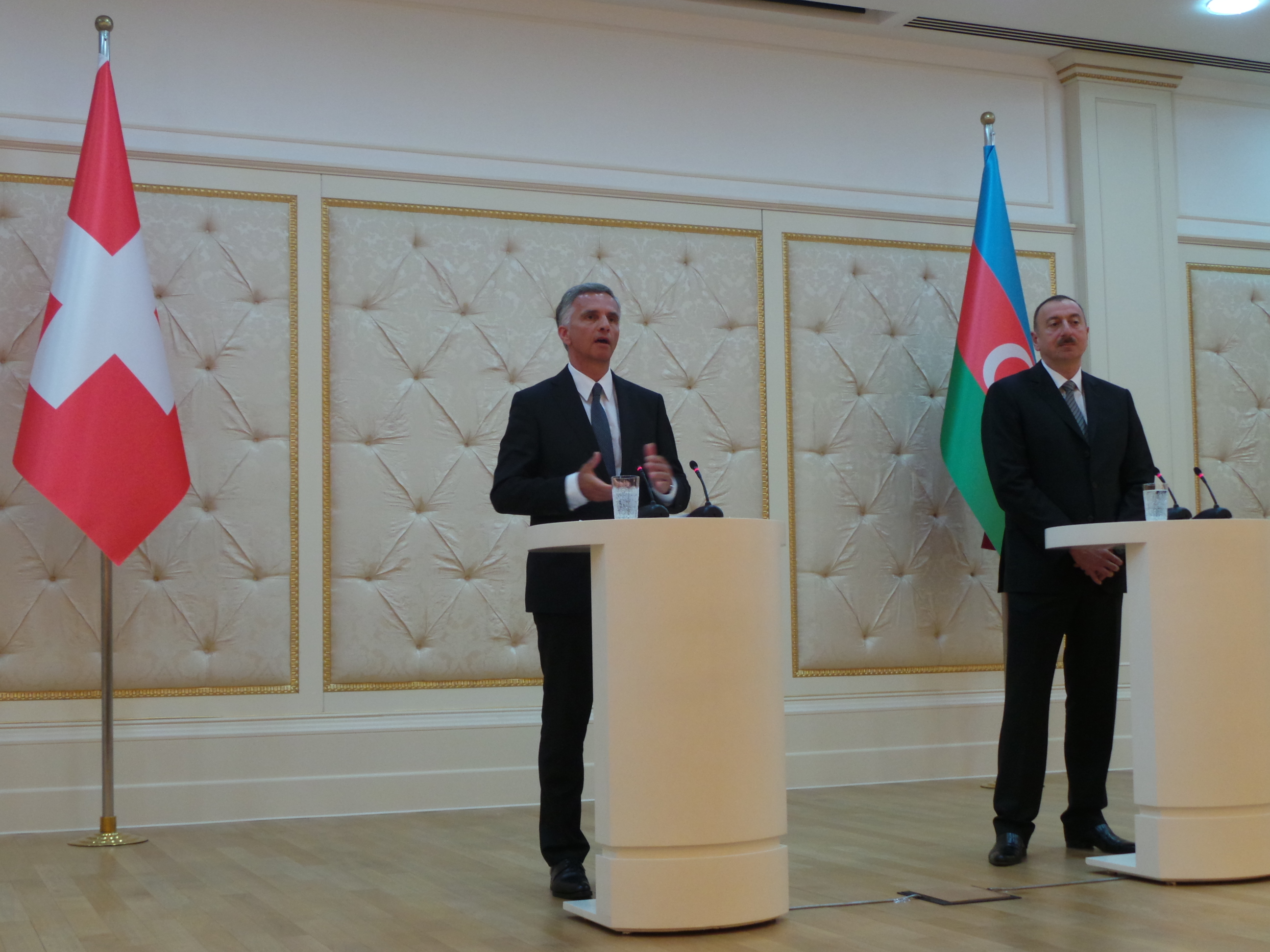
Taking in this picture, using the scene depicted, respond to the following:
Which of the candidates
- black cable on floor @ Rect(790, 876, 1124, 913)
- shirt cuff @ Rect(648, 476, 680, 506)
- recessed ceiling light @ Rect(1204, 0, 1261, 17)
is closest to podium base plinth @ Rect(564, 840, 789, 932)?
black cable on floor @ Rect(790, 876, 1124, 913)

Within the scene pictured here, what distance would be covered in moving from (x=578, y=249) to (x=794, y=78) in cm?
110

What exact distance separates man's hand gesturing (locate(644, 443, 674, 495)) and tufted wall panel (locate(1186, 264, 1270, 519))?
11.1 feet

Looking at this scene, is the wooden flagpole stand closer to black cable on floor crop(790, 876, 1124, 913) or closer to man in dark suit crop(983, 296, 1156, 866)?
black cable on floor crop(790, 876, 1124, 913)

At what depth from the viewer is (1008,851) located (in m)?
3.02

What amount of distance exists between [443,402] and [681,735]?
2185mm

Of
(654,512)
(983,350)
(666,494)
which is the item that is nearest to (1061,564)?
(666,494)

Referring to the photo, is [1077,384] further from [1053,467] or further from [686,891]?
[686,891]

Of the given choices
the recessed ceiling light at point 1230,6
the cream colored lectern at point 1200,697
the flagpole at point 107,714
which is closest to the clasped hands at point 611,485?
the cream colored lectern at point 1200,697

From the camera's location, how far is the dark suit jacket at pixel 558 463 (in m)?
2.81

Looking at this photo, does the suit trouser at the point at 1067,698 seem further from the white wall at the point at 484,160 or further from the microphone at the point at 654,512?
the microphone at the point at 654,512

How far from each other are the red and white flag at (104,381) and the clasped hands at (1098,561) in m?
2.37

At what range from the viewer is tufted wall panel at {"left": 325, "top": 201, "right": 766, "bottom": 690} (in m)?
4.21

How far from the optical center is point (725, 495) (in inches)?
182

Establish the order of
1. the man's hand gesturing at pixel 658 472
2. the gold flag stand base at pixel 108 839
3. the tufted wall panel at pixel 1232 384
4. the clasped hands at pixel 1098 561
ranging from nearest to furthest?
the man's hand gesturing at pixel 658 472 → the clasped hands at pixel 1098 561 → the gold flag stand base at pixel 108 839 → the tufted wall panel at pixel 1232 384
